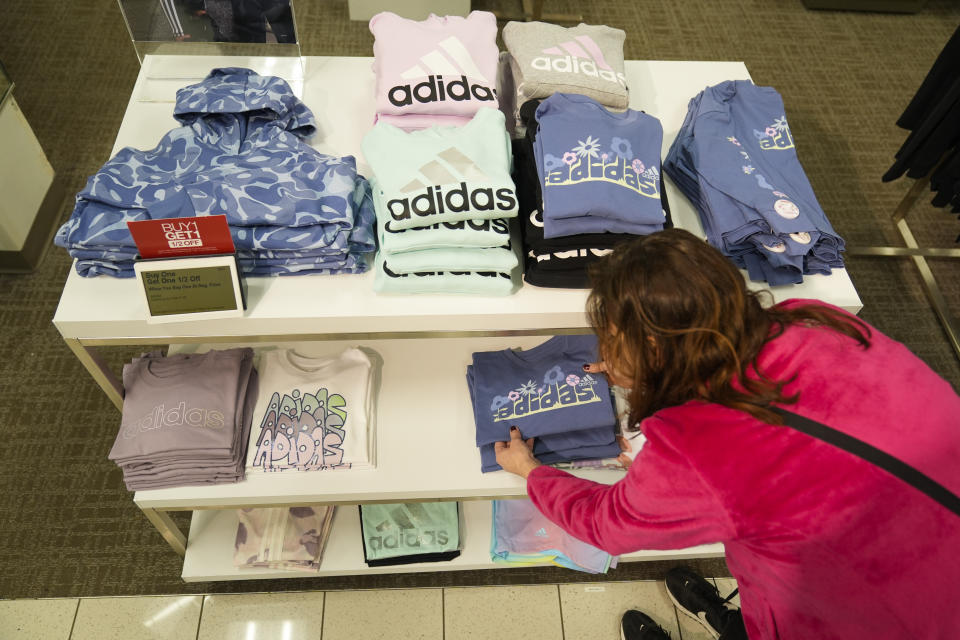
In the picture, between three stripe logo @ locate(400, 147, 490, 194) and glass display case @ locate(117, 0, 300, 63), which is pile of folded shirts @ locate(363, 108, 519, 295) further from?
glass display case @ locate(117, 0, 300, 63)

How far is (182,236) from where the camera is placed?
1.44 metres

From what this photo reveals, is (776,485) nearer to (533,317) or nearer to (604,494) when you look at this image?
(604,494)

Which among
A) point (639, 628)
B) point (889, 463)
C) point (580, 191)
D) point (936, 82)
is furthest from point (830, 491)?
point (936, 82)

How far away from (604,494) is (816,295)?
738 millimetres

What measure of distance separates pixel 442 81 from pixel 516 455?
3.01 feet

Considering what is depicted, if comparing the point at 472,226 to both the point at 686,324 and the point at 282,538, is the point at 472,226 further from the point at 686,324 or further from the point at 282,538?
the point at 282,538

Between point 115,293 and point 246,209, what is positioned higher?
point 246,209

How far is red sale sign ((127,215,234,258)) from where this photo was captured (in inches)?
55.2

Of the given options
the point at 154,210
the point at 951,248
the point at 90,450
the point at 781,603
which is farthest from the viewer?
the point at 951,248

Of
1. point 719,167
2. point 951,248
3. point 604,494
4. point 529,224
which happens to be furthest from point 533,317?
point 951,248

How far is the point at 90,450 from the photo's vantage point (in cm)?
250

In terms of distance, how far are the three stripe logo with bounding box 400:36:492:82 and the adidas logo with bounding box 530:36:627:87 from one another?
16 centimetres

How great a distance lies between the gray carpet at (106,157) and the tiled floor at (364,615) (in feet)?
0.14

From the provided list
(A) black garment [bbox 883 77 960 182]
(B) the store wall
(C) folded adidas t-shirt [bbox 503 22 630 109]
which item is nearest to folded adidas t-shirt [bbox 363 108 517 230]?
(C) folded adidas t-shirt [bbox 503 22 630 109]
